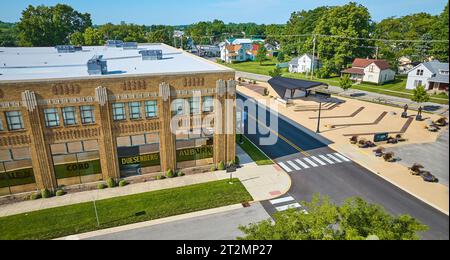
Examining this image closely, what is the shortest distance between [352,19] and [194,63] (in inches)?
2483

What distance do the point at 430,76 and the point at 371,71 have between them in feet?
46.1

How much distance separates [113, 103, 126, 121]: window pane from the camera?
28.7 meters

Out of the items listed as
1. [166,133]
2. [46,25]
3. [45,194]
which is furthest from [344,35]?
[46,25]

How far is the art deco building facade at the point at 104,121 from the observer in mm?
26644

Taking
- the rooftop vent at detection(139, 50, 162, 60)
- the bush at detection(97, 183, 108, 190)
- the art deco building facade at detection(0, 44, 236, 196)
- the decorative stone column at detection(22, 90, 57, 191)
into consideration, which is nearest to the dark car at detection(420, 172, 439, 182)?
the art deco building facade at detection(0, 44, 236, 196)

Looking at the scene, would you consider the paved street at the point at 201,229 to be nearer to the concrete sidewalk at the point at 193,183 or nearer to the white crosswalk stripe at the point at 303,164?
the concrete sidewalk at the point at 193,183

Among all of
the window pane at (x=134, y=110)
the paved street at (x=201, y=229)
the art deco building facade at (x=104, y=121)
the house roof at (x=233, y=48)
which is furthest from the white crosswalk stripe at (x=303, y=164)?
the house roof at (x=233, y=48)

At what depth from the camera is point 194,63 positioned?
3741 cm

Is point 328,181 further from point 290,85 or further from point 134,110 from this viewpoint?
point 290,85

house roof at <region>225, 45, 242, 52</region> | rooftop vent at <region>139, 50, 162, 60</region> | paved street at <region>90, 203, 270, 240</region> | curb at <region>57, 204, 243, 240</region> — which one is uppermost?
rooftop vent at <region>139, 50, 162, 60</region>

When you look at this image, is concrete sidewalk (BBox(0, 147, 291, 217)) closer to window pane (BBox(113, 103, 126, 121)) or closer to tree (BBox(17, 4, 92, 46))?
window pane (BBox(113, 103, 126, 121))

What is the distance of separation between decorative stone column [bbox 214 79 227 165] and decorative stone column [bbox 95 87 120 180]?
10.1m
